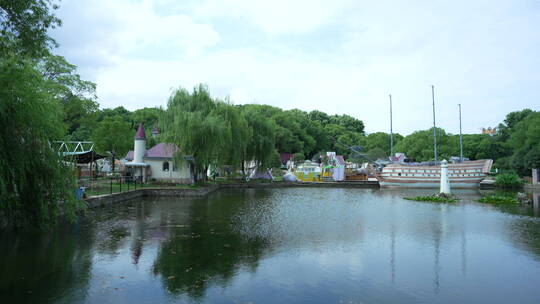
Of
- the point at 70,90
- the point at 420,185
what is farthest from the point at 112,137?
the point at 420,185

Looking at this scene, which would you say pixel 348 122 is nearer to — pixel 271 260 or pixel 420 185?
pixel 420 185

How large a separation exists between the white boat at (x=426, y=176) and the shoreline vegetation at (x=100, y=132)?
6.08m

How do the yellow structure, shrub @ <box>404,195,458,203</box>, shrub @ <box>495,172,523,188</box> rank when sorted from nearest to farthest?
1. shrub @ <box>404,195,458,203</box>
2. shrub @ <box>495,172,523,188</box>
3. the yellow structure

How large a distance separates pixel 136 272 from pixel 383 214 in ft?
48.4

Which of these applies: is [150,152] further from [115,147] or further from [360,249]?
[360,249]

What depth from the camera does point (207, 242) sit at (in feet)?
41.2

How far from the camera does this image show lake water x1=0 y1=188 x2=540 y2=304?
26.2ft

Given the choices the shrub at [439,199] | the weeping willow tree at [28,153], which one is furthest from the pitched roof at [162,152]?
the weeping willow tree at [28,153]

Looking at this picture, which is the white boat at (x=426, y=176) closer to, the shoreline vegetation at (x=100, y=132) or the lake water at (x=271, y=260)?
the shoreline vegetation at (x=100, y=132)

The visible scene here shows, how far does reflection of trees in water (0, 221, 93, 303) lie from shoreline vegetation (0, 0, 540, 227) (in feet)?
4.19

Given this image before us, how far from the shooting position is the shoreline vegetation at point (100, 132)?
7.84m

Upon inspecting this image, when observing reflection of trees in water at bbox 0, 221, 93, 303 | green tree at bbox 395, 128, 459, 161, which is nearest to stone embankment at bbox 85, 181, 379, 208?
reflection of trees in water at bbox 0, 221, 93, 303

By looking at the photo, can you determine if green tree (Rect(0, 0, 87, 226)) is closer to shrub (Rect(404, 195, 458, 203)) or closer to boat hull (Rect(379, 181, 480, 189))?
shrub (Rect(404, 195, 458, 203))

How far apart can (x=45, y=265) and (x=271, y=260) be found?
6.04 meters
